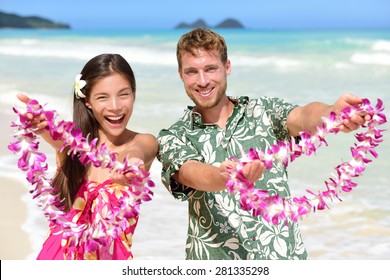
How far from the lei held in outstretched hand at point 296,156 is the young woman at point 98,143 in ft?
2.53

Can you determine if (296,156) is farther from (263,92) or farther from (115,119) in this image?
(263,92)

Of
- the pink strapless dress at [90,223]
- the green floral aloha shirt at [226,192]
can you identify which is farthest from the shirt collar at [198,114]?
the pink strapless dress at [90,223]

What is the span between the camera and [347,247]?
692cm

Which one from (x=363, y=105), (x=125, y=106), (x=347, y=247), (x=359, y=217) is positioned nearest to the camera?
(x=363, y=105)

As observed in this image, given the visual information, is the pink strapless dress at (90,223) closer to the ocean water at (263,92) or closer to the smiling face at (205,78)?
the smiling face at (205,78)

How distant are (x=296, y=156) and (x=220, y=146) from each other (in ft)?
1.95

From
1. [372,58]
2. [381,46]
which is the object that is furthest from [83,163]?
[381,46]

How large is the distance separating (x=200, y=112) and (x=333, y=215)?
12.1 feet

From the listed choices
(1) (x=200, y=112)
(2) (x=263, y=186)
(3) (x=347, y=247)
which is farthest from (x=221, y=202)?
(3) (x=347, y=247)

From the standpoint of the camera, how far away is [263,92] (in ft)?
55.4

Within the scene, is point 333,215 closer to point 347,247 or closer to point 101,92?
point 347,247

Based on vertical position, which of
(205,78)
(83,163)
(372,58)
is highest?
(372,58)

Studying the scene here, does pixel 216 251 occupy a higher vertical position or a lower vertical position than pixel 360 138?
lower

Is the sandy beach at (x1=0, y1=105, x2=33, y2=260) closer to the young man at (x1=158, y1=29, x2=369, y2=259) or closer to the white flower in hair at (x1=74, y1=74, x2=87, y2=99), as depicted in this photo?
the white flower in hair at (x1=74, y1=74, x2=87, y2=99)
